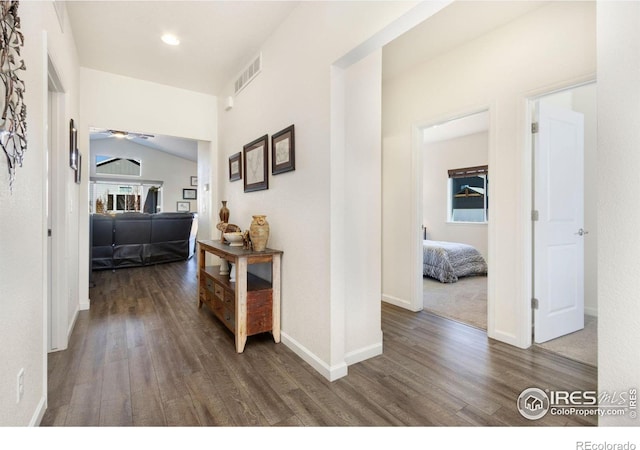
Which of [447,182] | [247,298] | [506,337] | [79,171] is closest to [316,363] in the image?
[247,298]

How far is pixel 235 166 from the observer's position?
361 centimetres

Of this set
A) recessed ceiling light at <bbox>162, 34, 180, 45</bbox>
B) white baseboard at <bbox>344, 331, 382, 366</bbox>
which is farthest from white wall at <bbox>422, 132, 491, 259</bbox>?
recessed ceiling light at <bbox>162, 34, 180, 45</bbox>

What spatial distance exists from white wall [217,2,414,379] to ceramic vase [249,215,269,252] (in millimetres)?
150

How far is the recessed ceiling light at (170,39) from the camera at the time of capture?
9.34 feet

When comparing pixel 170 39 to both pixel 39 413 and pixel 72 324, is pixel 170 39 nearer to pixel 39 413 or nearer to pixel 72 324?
pixel 72 324

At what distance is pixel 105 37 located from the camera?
2.88 meters

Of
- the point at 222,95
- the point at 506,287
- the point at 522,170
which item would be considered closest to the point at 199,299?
the point at 222,95

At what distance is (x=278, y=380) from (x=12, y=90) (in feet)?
6.36

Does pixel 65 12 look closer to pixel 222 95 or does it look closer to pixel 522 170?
pixel 222 95

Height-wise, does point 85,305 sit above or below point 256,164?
below

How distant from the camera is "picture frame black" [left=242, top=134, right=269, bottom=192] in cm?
282

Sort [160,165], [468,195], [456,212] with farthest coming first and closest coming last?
[160,165]
[456,212]
[468,195]

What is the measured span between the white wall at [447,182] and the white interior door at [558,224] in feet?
10.9

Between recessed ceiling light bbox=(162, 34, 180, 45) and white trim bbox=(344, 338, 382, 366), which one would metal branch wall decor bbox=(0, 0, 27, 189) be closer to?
recessed ceiling light bbox=(162, 34, 180, 45)
